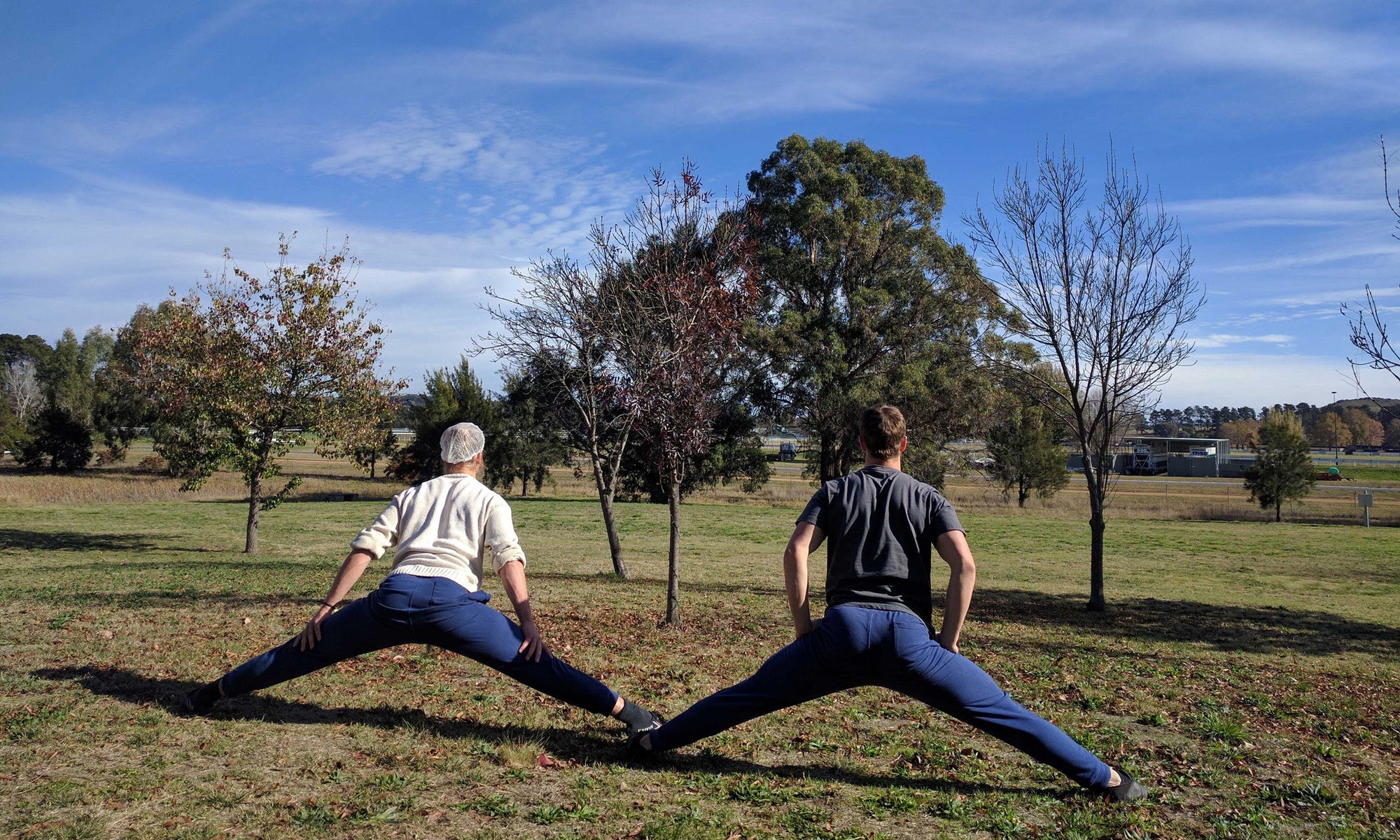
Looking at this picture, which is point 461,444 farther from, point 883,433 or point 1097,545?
point 1097,545

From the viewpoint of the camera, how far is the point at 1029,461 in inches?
1572

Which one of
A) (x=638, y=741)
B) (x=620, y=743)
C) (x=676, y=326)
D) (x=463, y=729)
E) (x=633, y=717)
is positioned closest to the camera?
(x=638, y=741)

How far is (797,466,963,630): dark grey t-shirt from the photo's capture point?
3.99 metres

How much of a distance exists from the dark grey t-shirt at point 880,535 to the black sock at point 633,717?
1.43 metres

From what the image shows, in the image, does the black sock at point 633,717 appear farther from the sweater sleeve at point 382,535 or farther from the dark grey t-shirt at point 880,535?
the sweater sleeve at point 382,535

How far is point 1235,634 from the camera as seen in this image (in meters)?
10.6

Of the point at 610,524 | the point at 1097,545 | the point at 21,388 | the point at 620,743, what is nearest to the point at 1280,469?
the point at 1097,545

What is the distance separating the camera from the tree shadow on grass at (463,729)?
4508mm

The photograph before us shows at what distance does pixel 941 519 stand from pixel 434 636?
263 centimetres

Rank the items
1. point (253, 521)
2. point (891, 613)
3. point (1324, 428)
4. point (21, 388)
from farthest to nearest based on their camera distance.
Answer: point (1324, 428), point (21, 388), point (253, 521), point (891, 613)

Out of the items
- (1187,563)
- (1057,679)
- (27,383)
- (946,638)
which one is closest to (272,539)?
(1057,679)

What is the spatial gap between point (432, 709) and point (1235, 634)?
32.3ft

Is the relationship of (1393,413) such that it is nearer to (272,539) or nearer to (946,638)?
(946,638)

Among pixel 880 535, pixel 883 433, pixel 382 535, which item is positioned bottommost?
pixel 382 535
